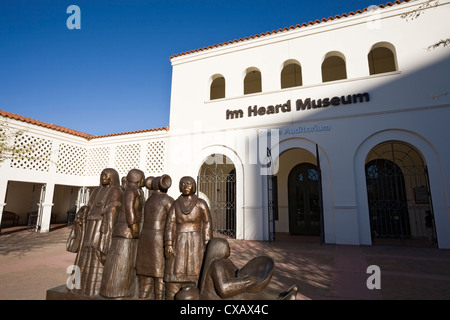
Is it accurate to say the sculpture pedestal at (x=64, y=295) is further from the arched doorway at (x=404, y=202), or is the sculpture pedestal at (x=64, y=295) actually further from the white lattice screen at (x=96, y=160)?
the white lattice screen at (x=96, y=160)

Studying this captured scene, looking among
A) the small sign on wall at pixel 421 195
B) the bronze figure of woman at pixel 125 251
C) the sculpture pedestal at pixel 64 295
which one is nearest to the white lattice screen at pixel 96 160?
the sculpture pedestal at pixel 64 295

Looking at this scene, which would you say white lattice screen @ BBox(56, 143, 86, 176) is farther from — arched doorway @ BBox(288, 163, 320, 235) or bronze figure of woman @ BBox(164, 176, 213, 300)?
bronze figure of woman @ BBox(164, 176, 213, 300)

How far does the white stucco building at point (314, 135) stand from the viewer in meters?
8.56

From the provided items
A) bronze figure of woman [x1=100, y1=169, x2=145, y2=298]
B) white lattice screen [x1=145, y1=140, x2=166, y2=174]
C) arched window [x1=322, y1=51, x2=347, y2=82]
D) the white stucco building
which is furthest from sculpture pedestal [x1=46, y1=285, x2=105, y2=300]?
arched window [x1=322, y1=51, x2=347, y2=82]

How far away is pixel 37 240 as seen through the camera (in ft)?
32.9

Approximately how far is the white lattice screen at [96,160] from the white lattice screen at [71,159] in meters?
0.26

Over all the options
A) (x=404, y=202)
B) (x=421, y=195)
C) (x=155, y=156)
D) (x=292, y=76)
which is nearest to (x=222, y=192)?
(x=155, y=156)

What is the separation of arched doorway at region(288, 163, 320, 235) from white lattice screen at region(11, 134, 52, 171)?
1166 cm

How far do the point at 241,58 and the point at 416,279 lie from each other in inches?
395

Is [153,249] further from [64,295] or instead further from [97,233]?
[64,295]

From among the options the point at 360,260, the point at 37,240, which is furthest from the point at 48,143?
the point at 360,260

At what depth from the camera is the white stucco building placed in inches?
337

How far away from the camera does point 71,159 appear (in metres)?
13.7
